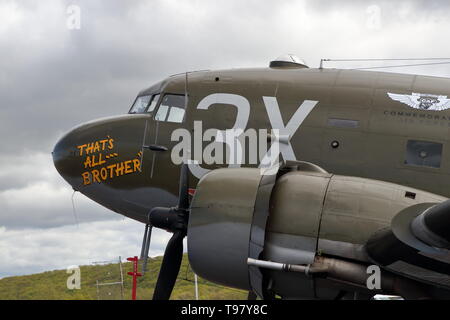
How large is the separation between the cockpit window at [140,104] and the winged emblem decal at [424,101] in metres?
6.13

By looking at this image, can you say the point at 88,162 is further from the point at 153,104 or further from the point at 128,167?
the point at 153,104

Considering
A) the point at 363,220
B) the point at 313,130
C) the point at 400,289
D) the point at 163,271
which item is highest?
the point at 313,130

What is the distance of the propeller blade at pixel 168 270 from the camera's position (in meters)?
12.9

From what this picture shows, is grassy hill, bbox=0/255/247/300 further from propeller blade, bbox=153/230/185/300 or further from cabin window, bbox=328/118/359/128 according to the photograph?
cabin window, bbox=328/118/359/128

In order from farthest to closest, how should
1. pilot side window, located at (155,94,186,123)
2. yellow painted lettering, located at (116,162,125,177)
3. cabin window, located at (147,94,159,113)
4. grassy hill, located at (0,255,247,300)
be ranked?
1. grassy hill, located at (0,255,247,300)
2. cabin window, located at (147,94,159,113)
3. pilot side window, located at (155,94,186,123)
4. yellow painted lettering, located at (116,162,125,177)

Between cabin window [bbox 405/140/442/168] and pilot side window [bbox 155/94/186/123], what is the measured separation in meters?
5.26

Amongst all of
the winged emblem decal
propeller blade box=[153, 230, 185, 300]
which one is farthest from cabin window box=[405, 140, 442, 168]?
propeller blade box=[153, 230, 185, 300]

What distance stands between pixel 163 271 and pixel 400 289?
16.0 feet

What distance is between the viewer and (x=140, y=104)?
16.6m

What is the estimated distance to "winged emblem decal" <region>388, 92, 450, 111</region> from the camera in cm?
1341

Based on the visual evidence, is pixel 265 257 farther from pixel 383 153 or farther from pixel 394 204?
pixel 383 153

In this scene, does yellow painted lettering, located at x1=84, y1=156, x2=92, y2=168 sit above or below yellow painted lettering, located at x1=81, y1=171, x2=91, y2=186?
above

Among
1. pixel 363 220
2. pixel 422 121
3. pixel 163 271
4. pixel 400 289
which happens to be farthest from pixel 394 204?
pixel 163 271
